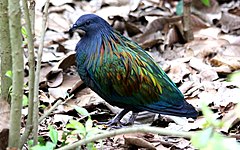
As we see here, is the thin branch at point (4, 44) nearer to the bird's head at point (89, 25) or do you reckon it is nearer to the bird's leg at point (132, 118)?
the bird's head at point (89, 25)

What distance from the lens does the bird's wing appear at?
4.43m

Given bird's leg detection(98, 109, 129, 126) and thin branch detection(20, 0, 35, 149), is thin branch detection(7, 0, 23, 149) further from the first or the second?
bird's leg detection(98, 109, 129, 126)

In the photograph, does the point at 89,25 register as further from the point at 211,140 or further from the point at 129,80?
the point at 211,140

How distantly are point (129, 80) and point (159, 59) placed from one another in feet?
6.40

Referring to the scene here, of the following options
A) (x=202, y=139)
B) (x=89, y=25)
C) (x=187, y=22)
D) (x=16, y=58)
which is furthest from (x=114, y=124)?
(x=202, y=139)

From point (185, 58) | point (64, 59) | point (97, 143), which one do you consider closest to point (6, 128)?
point (97, 143)

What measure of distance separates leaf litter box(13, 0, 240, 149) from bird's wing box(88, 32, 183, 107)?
0.84 ft

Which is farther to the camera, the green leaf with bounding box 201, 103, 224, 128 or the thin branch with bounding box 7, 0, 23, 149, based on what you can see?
the thin branch with bounding box 7, 0, 23, 149

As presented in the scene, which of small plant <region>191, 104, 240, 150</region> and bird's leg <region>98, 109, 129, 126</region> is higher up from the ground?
Result: small plant <region>191, 104, 240, 150</region>

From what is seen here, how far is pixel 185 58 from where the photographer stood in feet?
20.3

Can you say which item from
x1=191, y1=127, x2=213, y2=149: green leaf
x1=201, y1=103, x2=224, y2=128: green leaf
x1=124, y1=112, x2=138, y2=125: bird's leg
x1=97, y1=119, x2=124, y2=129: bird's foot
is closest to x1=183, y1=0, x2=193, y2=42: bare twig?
x1=124, y1=112, x2=138, y2=125: bird's leg

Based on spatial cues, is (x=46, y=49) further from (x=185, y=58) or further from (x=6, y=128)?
(x=6, y=128)

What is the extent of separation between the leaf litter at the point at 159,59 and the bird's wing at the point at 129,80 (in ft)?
0.84

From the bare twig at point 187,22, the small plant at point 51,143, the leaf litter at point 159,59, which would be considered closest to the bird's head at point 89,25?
the leaf litter at point 159,59
